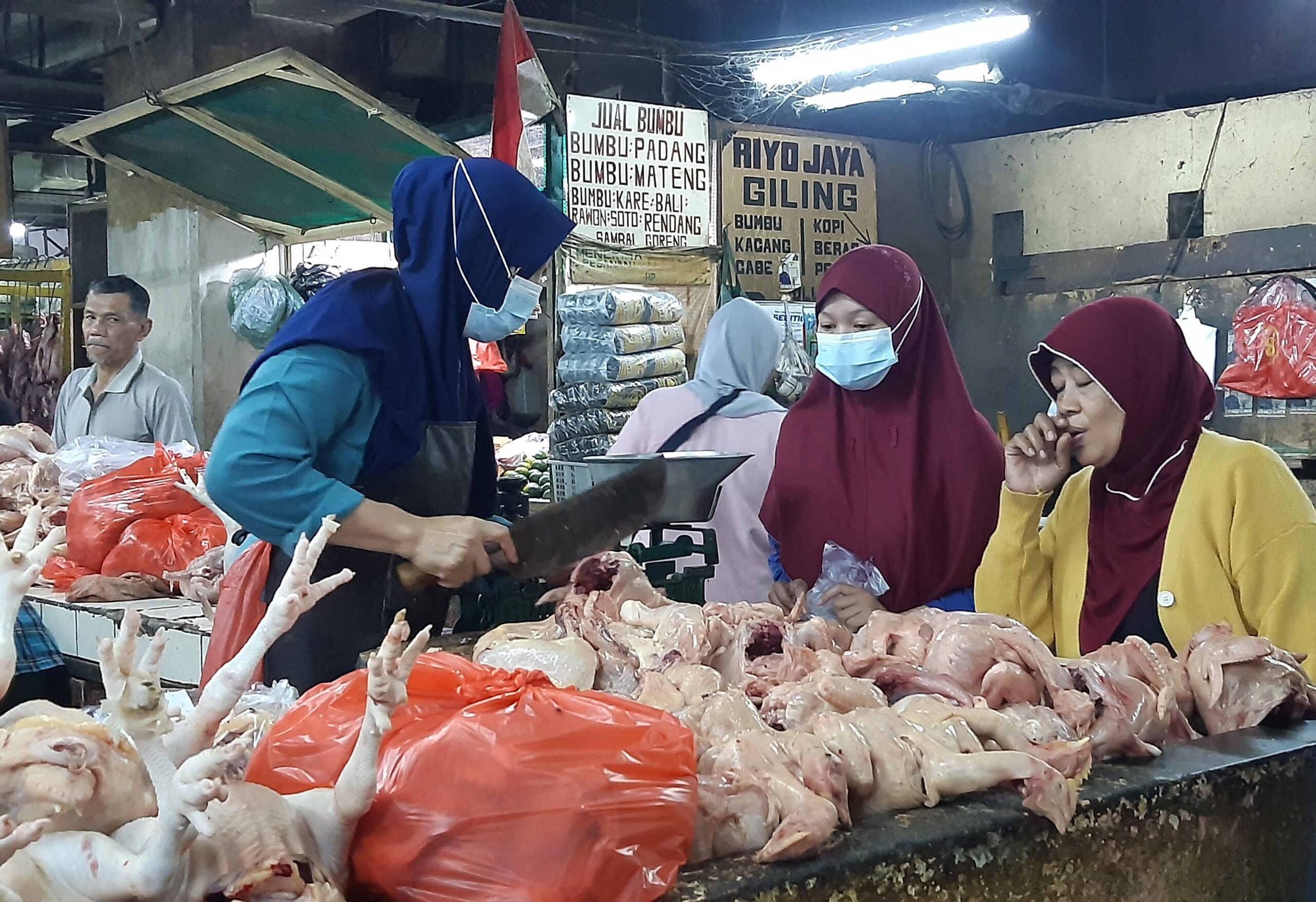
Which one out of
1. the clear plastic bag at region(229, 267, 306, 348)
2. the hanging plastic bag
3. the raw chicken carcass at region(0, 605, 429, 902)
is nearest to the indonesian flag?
the clear plastic bag at region(229, 267, 306, 348)

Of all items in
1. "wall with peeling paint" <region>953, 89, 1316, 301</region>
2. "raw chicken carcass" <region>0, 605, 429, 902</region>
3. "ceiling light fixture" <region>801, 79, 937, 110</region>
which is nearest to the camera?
"raw chicken carcass" <region>0, 605, 429, 902</region>

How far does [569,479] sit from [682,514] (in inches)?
18.0

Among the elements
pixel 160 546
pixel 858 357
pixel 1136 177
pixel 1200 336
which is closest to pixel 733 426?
pixel 858 357

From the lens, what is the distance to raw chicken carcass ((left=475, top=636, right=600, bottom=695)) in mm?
2117

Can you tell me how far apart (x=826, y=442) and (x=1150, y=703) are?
67.2 inches

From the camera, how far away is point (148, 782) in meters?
1.21

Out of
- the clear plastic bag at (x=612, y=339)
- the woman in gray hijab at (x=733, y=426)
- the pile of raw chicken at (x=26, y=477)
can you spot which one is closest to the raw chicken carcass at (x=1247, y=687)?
the woman in gray hijab at (x=733, y=426)

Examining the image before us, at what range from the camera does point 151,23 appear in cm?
780

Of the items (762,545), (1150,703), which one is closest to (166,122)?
(762,545)

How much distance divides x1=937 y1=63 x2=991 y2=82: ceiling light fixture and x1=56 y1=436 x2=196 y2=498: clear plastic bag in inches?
241

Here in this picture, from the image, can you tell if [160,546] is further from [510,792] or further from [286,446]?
[510,792]

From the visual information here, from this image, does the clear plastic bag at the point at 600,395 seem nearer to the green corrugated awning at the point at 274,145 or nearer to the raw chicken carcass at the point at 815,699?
the green corrugated awning at the point at 274,145

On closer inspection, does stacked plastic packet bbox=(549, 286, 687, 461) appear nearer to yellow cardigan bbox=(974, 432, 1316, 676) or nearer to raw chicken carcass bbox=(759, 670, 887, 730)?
yellow cardigan bbox=(974, 432, 1316, 676)

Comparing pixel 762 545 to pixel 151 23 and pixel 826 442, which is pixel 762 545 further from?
pixel 151 23
